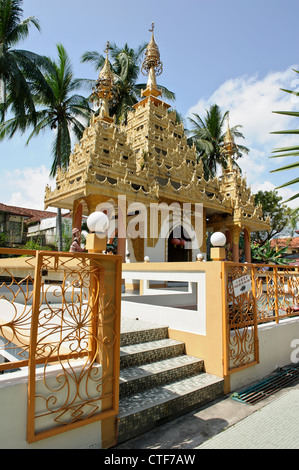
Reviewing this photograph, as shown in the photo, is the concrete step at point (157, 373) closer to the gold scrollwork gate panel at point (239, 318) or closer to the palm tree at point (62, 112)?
the gold scrollwork gate panel at point (239, 318)

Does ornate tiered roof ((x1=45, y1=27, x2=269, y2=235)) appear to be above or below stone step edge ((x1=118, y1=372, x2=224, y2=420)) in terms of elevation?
above

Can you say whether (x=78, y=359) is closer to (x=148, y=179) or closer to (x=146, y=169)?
(x=148, y=179)

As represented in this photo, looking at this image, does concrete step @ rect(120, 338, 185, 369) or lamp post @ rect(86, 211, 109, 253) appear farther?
concrete step @ rect(120, 338, 185, 369)

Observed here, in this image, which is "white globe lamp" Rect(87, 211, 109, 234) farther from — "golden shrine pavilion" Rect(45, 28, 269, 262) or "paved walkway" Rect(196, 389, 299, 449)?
"golden shrine pavilion" Rect(45, 28, 269, 262)

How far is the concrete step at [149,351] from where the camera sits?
394 centimetres

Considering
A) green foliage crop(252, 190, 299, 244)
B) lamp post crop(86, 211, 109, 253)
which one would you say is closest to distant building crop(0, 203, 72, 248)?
green foliage crop(252, 190, 299, 244)

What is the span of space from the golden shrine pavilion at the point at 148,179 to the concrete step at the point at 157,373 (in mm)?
5813

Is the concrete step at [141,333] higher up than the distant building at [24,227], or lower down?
lower down

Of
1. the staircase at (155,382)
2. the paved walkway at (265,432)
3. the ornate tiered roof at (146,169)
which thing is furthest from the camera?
the ornate tiered roof at (146,169)

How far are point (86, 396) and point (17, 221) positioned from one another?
23.7m

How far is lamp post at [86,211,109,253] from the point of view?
3020 mm

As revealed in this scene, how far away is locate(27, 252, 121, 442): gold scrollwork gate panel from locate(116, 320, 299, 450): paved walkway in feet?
2.22

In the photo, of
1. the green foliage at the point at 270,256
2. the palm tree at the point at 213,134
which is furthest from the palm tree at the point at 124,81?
the green foliage at the point at 270,256

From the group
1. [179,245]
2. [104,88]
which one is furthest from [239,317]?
[104,88]
